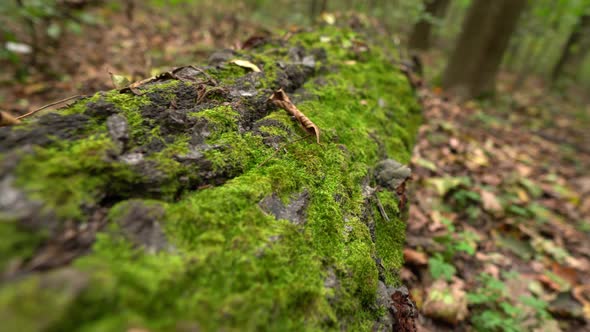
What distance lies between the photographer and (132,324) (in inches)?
32.4

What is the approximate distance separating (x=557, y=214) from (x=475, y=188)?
161 centimetres

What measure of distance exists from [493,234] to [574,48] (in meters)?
13.1

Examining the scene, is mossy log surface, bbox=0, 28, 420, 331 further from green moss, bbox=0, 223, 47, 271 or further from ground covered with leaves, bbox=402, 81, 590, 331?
ground covered with leaves, bbox=402, 81, 590, 331

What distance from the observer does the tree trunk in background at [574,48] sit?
11820 mm

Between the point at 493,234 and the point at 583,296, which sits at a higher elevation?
the point at 493,234

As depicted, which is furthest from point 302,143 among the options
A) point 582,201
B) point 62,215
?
point 582,201

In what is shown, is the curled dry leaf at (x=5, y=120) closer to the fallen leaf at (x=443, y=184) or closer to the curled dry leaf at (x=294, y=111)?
the curled dry leaf at (x=294, y=111)

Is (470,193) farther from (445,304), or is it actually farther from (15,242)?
(15,242)

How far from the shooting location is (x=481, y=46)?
7676 millimetres

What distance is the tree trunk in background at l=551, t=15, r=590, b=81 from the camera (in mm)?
11820

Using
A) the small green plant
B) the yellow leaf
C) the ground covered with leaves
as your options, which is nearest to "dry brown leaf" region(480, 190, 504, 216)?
the ground covered with leaves

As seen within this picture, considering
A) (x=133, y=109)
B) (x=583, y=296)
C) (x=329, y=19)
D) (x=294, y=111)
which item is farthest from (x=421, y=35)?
(x=133, y=109)

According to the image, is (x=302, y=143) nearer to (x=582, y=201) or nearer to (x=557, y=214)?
(x=557, y=214)

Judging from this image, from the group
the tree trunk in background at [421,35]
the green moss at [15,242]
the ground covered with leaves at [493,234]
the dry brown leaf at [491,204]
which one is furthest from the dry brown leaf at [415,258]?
the tree trunk in background at [421,35]
